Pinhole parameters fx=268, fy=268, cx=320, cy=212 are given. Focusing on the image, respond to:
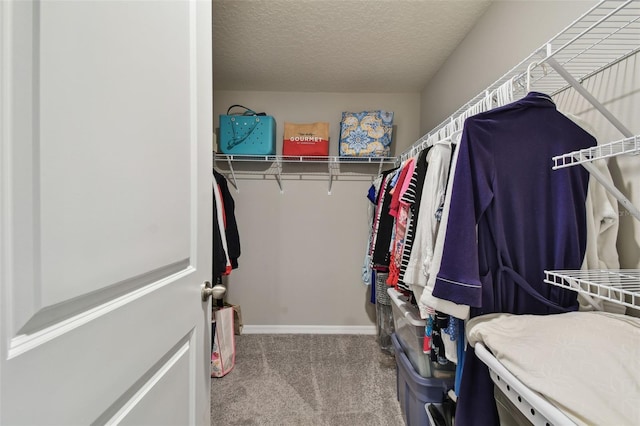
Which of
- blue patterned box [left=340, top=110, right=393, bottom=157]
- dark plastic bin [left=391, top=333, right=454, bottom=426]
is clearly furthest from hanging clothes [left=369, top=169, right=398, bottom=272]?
blue patterned box [left=340, top=110, right=393, bottom=157]

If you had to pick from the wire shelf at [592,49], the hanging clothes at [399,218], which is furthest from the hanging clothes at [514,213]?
the hanging clothes at [399,218]

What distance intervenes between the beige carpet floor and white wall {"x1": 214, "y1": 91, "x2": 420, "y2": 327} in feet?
0.99

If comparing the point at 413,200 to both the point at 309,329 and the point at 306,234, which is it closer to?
the point at 306,234

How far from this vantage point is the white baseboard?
8.68 feet

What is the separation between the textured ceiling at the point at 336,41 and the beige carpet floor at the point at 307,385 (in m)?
2.38

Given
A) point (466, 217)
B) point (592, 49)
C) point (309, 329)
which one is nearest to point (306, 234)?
point (309, 329)

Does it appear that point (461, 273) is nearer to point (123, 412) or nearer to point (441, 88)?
point (123, 412)

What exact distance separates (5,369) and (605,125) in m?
1.60

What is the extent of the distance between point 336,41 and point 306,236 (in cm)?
166

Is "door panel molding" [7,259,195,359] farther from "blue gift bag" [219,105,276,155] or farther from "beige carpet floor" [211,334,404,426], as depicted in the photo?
"blue gift bag" [219,105,276,155]

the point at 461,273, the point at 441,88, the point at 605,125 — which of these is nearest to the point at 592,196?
the point at 605,125

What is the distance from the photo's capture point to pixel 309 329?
2654mm

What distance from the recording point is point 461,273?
2.77 feet

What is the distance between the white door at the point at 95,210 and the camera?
1.12 feet
